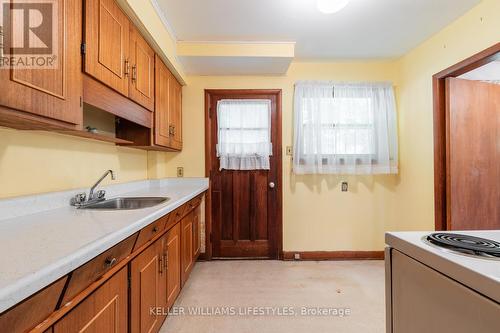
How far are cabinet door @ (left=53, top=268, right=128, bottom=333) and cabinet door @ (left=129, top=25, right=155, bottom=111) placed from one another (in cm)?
123

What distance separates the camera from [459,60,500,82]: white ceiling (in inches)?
102

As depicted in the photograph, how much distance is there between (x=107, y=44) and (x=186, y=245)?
5.46 ft

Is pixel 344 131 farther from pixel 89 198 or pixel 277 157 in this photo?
pixel 89 198

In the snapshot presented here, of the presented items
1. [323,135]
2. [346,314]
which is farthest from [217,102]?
[346,314]

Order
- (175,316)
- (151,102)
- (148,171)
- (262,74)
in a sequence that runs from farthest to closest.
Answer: (262,74), (148,171), (151,102), (175,316)

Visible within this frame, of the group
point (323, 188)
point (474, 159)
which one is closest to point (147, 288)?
point (323, 188)

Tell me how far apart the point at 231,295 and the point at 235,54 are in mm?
2391

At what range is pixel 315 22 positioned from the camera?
2232mm

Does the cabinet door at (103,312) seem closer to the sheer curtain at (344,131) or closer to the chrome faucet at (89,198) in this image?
the chrome faucet at (89,198)

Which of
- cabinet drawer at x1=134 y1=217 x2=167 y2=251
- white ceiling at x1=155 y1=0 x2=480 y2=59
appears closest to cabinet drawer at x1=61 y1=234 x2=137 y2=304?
cabinet drawer at x1=134 y1=217 x2=167 y2=251

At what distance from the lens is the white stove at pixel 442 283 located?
533 mm

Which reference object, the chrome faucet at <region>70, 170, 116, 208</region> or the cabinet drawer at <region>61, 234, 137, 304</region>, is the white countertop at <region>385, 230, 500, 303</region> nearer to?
the cabinet drawer at <region>61, 234, 137, 304</region>

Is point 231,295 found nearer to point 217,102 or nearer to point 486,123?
point 217,102

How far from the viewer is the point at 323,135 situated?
293 cm
